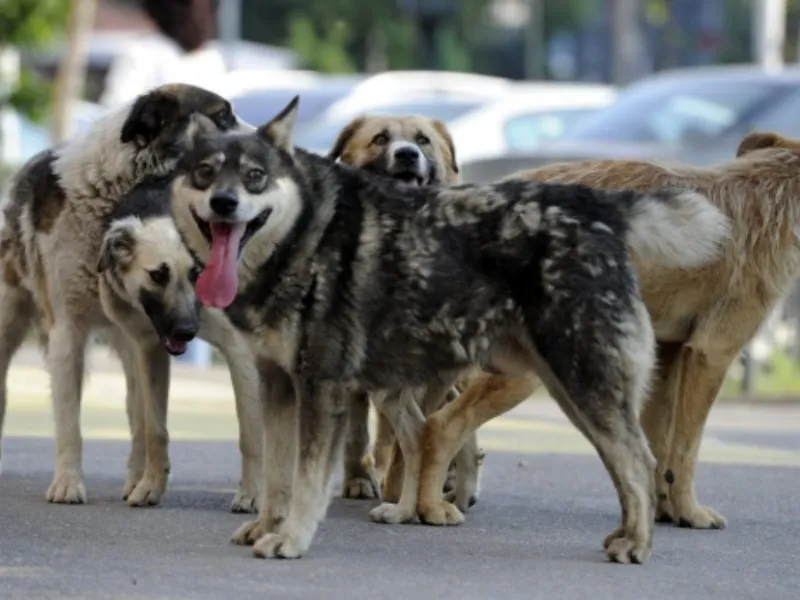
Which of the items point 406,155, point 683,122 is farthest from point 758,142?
point 683,122

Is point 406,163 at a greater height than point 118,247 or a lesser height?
greater

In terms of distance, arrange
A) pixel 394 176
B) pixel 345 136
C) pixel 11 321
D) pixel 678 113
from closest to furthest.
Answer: pixel 394 176 < pixel 11 321 < pixel 345 136 < pixel 678 113

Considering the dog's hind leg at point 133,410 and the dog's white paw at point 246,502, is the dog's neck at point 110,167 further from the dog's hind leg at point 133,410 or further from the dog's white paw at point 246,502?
the dog's white paw at point 246,502

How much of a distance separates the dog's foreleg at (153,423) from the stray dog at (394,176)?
901 millimetres

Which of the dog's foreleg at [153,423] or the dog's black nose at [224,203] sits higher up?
the dog's black nose at [224,203]

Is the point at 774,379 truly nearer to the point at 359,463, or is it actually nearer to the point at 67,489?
the point at 359,463

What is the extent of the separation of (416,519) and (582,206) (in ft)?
5.64

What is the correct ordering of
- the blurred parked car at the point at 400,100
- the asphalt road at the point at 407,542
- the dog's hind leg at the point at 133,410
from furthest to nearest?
the blurred parked car at the point at 400,100 → the dog's hind leg at the point at 133,410 → the asphalt road at the point at 407,542

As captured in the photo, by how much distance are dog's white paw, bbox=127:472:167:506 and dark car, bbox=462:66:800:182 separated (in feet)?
30.7

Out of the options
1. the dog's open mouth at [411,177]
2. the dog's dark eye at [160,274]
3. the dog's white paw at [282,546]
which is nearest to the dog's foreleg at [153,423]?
the dog's dark eye at [160,274]

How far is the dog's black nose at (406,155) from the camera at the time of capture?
10656 millimetres

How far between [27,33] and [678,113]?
1008 centimetres

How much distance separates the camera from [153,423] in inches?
401

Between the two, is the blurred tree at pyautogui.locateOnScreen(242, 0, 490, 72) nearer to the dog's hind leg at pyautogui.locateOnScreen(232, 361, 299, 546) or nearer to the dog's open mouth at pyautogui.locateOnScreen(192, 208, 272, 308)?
the dog's hind leg at pyautogui.locateOnScreen(232, 361, 299, 546)
